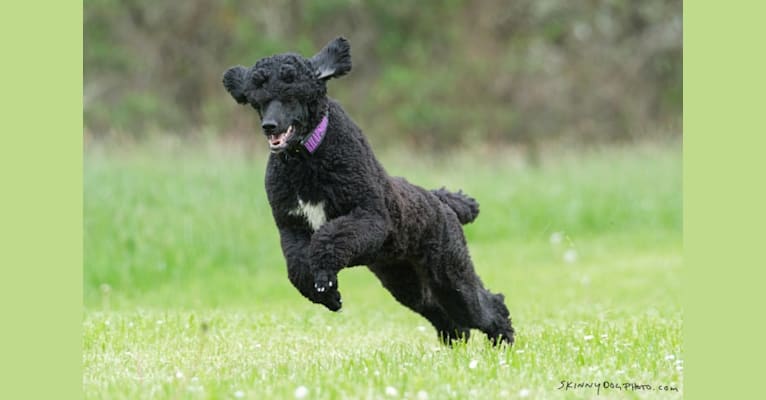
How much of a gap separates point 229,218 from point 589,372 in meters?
9.01

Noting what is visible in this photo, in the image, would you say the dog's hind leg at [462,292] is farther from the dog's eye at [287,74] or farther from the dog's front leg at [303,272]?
the dog's eye at [287,74]

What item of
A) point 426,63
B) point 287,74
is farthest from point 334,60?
point 426,63

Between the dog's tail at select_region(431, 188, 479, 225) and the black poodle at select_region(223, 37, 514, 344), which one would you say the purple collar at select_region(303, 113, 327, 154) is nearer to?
the black poodle at select_region(223, 37, 514, 344)

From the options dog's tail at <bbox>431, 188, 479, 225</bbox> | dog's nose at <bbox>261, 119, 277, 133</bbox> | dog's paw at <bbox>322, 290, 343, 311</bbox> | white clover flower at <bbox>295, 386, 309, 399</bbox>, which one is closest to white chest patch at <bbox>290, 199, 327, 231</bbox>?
dog's paw at <bbox>322, 290, 343, 311</bbox>

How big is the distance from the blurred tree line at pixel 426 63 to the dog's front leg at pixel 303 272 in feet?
64.7

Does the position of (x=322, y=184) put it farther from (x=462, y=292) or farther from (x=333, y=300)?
(x=462, y=292)

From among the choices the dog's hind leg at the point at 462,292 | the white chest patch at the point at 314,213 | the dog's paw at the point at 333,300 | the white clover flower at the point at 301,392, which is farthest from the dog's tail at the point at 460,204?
the white clover flower at the point at 301,392

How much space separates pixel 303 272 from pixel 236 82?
1.20 metres

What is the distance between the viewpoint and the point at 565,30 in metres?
29.8

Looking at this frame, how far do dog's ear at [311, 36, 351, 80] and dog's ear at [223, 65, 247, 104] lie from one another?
424mm

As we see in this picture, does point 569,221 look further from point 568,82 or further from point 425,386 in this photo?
point 568,82

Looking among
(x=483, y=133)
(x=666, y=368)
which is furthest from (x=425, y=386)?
(x=483, y=133)

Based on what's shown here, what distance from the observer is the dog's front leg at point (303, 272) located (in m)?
6.15

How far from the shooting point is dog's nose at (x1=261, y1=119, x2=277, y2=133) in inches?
235
